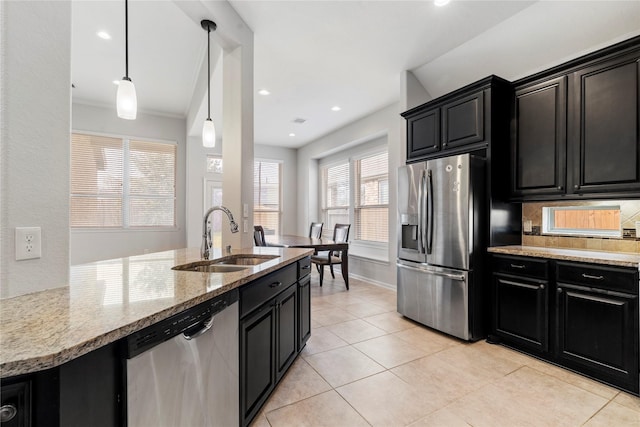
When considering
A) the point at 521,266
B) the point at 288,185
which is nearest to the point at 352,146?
the point at 288,185

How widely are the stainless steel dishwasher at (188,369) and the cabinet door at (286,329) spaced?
546 millimetres

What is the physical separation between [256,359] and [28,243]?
117 centimetres

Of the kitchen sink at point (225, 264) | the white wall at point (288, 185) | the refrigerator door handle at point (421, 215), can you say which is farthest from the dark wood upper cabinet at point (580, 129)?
the white wall at point (288, 185)

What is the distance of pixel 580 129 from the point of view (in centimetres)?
246

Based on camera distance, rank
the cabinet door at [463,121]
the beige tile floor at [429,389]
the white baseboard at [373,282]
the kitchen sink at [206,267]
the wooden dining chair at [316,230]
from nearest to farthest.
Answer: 1. the beige tile floor at [429,389]
2. the kitchen sink at [206,267]
3. the cabinet door at [463,121]
4. the white baseboard at [373,282]
5. the wooden dining chair at [316,230]

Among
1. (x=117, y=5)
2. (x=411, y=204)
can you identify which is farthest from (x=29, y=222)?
(x=411, y=204)

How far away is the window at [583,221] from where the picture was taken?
2.52 m

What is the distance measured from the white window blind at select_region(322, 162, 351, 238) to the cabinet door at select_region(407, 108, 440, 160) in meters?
2.66

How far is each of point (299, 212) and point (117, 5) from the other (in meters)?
5.26

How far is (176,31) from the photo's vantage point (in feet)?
10.3

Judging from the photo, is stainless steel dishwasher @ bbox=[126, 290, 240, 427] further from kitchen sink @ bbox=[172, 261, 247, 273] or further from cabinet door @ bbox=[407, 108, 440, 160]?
cabinet door @ bbox=[407, 108, 440, 160]

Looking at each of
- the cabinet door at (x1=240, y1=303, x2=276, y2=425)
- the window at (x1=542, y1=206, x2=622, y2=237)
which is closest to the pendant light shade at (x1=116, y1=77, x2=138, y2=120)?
the cabinet door at (x1=240, y1=303, x2=276, y2=425)

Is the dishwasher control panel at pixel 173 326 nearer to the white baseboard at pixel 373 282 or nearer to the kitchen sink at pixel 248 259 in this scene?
the kitchen sink at pixel 248 259

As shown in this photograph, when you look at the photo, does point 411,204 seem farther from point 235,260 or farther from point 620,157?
point 235,260
